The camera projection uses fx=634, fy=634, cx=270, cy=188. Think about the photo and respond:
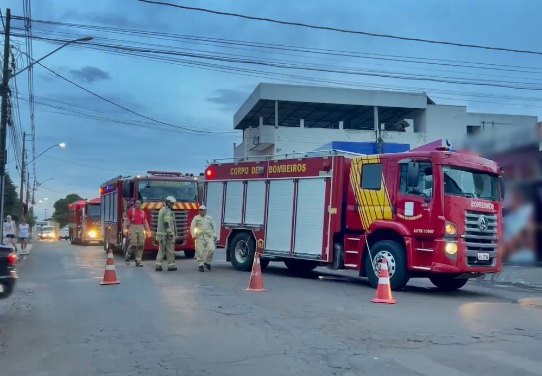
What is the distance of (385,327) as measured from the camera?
855cm

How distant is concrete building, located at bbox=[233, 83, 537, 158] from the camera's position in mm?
44156

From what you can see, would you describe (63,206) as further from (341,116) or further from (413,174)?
(413,174)

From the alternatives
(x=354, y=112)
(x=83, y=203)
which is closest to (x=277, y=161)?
(x=83, y=203)

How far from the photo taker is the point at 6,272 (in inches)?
338

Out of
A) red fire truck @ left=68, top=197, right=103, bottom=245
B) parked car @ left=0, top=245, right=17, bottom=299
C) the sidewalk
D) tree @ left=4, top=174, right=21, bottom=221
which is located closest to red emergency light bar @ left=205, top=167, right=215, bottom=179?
the sidewalk

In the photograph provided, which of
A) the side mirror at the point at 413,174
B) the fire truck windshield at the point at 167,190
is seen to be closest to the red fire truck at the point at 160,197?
the fire truck windshield at the point at 167,190

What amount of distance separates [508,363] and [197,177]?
1598 cm

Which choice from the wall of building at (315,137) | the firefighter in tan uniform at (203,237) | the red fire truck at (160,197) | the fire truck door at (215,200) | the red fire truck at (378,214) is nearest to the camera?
the red fire truck at (378,214)

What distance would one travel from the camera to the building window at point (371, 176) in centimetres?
1293

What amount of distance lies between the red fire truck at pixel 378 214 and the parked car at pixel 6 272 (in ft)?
22.5

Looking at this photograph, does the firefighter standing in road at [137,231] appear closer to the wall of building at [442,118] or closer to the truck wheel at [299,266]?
the truck wheel at [299,266]

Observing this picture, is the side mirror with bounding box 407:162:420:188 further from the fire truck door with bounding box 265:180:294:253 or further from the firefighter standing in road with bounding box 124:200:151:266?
the firefighter standing in road with bounding box 124:200:151:266

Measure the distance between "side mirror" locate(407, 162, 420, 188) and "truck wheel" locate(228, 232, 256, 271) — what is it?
202 inches

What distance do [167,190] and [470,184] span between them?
11124mm
